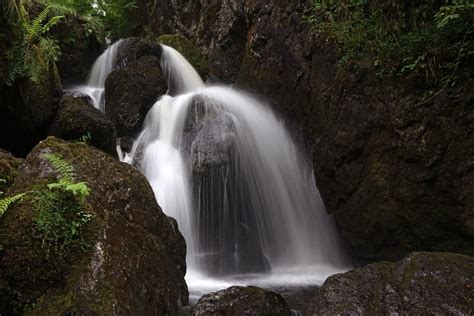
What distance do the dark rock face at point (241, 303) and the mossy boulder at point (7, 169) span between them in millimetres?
2267

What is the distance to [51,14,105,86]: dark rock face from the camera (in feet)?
41.3

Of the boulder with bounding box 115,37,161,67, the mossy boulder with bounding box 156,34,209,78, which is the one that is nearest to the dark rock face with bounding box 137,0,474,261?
the mossy boulder with bounding box 156,34,209,78

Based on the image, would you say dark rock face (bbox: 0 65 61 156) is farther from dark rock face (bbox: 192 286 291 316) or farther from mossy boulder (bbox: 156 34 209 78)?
mossy boulder (bbox: 156 34 209 78)

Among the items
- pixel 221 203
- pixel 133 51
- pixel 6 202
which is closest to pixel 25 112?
pixel 6 202

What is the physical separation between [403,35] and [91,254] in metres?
5.10

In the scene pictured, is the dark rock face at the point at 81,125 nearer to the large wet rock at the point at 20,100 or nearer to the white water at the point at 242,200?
the large wet rock at the point at 20,100

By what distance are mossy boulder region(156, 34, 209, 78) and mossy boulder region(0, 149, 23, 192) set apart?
395 inches

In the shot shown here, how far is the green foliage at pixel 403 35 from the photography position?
4922 millimetres

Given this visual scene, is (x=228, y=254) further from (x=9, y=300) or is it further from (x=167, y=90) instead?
(x=167, y=90)

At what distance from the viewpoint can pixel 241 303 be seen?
3730 mm

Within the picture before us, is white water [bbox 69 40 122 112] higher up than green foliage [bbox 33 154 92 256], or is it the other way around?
white water [bbox 69 40 122 112]

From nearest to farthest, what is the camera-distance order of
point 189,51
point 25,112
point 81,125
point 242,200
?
point 25,112
point 81,125
point 242,200
point 189,51

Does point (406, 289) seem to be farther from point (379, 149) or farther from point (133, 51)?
point (133, 51)

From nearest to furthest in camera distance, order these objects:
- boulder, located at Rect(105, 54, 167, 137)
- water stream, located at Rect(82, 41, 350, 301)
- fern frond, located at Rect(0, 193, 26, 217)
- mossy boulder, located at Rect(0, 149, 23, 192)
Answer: fern frond, located at Rect(0, 193, 26, 217) < mossy boulder, located at Rect(0, 149, 23, 192) < water stream, located at Rect(82, 41, 350, 301) < boulder, located at Rect(105, 54, 167, 137)
